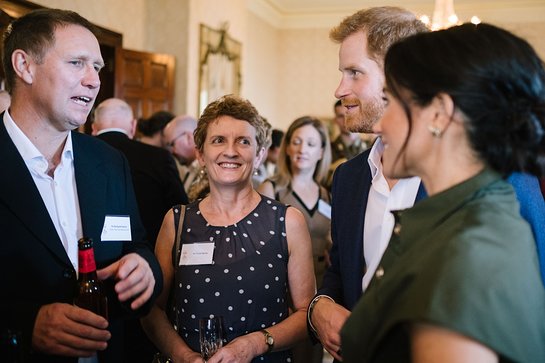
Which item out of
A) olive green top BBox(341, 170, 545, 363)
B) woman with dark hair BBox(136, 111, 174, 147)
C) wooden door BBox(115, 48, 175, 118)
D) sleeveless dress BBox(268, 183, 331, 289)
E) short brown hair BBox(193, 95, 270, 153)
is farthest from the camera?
wooden door BBox(115, 48, 175, 118)

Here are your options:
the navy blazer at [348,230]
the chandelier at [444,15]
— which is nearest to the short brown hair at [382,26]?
the navy blazer at [348,230]

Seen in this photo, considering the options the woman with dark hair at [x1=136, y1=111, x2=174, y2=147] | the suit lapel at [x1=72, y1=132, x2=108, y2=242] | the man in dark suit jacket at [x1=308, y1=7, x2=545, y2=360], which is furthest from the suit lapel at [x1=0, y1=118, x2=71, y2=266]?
the woman with dark hair at [x1=136, y1=111, x2=174, y2=147]

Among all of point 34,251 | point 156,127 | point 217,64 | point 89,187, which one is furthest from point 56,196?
point 217,64

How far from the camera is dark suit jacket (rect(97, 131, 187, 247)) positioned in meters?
3.38

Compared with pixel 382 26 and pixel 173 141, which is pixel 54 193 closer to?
pixel 382 26

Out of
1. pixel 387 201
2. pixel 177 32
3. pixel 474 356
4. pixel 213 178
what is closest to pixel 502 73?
pixel 474 356

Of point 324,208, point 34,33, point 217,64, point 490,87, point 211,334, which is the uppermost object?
point 217,64

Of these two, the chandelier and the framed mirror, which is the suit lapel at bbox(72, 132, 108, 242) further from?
the framed mirror

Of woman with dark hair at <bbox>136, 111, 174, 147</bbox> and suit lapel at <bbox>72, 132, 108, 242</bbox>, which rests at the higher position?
woman with dark hair at <bbox>136, 111, 174, 147</bbox>

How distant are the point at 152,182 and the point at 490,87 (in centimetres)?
269

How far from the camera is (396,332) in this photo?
992mm

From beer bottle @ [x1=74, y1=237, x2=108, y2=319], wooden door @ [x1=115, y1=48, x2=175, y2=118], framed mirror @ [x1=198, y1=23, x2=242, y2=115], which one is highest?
framed mirror @ [x1=198, y1=23, x2=242, y2=115]

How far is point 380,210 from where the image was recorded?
68.7 inches

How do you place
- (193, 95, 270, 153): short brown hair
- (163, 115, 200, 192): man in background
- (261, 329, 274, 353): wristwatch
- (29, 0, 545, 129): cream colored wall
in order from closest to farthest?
(261, 329, 274, 353): wristwatch, (193, 95, 270, 153): short brown hair, (163, 115, 200, 192): man in background, (29, 0, 545, 129): cream colored wall
